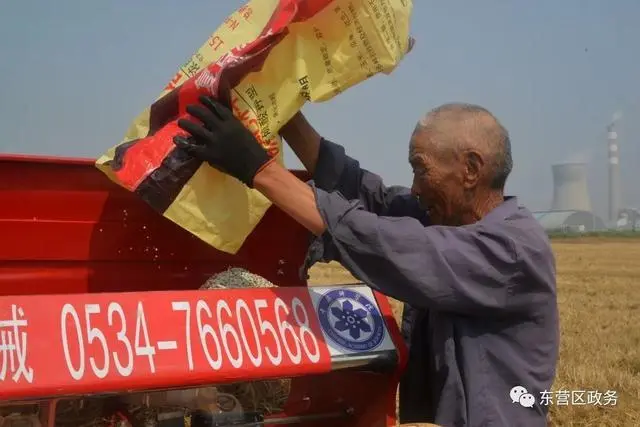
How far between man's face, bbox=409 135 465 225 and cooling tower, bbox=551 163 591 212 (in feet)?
311

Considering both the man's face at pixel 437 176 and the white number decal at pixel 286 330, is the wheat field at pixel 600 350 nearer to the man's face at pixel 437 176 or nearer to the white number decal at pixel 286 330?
the man's face at pixel 437 176

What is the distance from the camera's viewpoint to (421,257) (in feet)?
7.38

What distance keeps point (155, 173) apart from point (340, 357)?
0.76 metres

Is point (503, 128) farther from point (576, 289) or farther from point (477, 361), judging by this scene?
point (576, 289)

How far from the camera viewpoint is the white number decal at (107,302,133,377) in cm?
195

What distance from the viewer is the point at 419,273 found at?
88.4 inches

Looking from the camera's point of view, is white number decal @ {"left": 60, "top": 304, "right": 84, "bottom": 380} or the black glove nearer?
white number decal @ {"left": 60, "top": 304, "right": 84, "bottom": 380}

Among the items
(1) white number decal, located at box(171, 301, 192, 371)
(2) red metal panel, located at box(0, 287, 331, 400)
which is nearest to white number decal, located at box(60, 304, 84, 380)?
(2) red metal panel, located at box(0, 287, 331, 400)

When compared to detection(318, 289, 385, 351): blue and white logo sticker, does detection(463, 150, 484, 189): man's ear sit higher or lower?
higher

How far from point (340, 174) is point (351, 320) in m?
0.72

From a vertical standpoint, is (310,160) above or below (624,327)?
above

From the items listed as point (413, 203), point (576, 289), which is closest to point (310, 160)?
point (413, 203)

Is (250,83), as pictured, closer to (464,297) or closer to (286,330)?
(286,330)

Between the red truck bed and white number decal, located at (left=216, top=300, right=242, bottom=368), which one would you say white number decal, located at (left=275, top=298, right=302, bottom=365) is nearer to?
the red truck bed
